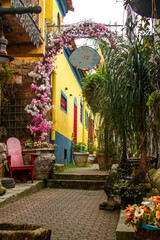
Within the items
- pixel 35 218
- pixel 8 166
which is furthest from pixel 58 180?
pixel 35 218

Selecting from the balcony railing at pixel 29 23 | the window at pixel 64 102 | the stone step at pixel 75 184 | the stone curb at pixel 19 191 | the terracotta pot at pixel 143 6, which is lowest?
the stone step at pixel 75 184

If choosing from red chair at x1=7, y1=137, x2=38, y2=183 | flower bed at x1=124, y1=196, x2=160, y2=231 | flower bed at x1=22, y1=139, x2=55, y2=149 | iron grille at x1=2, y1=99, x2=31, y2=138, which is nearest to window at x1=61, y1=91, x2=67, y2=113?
iron grille at x1=2, y1=99, x2=31, y2=138

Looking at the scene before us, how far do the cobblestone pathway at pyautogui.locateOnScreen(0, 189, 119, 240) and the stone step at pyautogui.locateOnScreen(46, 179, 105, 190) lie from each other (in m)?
0.97

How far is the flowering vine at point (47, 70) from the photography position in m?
8.72

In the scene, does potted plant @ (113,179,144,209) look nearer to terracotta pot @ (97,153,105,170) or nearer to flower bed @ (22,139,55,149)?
flower bed @ (22,139,55,149)

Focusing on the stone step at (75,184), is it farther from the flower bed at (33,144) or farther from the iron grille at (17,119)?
the iron grille at (17,119)

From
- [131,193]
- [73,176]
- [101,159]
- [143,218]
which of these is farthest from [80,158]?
[143,218]

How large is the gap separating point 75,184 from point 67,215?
10.1 feet

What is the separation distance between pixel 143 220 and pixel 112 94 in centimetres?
286

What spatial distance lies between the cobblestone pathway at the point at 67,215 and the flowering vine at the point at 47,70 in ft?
8.44

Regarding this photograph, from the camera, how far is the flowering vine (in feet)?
28.6

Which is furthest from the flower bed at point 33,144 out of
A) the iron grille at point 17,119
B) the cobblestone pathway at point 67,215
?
the cobblestone pathway at point 67,215

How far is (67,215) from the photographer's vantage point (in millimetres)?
4809

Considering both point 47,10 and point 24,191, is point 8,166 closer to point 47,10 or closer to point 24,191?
point 24,191
